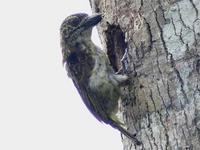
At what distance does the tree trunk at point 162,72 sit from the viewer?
3.75 metres

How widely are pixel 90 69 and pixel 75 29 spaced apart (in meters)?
0.45

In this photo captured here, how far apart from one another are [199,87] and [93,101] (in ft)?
4.63

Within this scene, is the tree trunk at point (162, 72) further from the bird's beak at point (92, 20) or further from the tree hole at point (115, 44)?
the bird's beak at point (92, 20)

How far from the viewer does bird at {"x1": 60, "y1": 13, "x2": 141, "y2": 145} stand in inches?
191

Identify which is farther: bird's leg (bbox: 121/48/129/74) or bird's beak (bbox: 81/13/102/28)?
bird's beak (bbox: 81/13/102/28)

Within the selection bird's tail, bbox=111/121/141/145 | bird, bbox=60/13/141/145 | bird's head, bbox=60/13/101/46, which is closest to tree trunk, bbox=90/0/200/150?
bird's tail, bbox=111/121/141/145

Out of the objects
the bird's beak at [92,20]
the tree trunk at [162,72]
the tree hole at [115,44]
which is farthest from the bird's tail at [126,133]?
the bird's beak at [92,20]

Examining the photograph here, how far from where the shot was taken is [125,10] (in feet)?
14.7

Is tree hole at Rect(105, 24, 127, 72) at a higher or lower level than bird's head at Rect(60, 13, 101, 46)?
lower

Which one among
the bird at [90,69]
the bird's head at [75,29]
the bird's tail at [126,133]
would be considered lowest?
the bird's tail at [126,133]

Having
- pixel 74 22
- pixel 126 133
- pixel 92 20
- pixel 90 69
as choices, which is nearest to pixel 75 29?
pixel 74 22

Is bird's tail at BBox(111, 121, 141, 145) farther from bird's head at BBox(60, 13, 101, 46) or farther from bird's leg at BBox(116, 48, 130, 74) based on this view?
bird's head at BBox(60, 13, 101, 46)

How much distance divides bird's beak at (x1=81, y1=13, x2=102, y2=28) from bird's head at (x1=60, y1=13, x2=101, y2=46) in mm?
15

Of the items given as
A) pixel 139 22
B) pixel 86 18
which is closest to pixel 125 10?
pixel 139 22
